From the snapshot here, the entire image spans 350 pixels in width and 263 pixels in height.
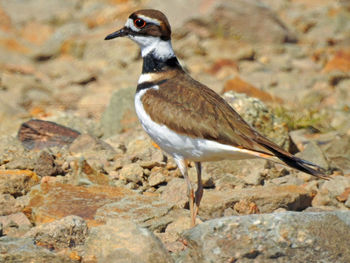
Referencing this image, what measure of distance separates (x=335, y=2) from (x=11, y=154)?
36.3 ft

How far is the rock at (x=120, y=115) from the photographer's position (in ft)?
24.0

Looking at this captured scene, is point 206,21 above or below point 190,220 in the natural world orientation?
below

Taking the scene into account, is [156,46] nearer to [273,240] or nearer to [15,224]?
[15,224]

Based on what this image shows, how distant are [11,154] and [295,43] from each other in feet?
26.8

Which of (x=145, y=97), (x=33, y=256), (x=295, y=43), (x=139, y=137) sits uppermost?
(x=145, y=97)

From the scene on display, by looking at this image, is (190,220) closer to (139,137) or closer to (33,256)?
(33,256)

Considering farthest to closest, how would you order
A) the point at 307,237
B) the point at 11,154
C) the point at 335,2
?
1. the point at 335,2
2. the point at 11,154
3. the point at 307,237

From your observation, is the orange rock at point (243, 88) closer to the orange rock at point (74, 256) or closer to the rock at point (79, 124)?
the rock at point (79, 124)

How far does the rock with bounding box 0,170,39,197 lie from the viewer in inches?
197

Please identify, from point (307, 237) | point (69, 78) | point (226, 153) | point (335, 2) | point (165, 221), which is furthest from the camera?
point (335, 2)

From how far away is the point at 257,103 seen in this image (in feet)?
20.9

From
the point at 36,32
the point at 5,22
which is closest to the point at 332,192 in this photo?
the point at 36,32

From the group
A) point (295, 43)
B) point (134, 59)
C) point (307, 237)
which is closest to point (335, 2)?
point (295, 43)

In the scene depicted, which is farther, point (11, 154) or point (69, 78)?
point (69, 78)
